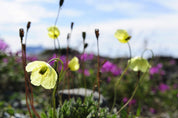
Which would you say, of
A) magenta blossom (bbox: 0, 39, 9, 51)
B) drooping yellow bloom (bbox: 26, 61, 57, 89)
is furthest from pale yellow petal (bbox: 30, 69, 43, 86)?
magenta blossom (bbox: 0, 39, 9, 51)

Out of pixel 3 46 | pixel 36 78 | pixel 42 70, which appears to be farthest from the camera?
pixel 3 46

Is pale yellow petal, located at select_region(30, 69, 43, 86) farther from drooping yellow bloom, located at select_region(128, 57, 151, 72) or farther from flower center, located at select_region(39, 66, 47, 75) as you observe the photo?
drooping yellow bloom, located at select_region(128, 57, 151, 72)

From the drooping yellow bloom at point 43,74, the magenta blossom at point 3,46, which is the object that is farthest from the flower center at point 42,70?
the magenta blossom at point 3,46

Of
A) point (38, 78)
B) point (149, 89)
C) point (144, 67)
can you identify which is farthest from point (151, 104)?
point (38, 78)

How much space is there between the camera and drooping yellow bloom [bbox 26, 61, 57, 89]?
1.30 m

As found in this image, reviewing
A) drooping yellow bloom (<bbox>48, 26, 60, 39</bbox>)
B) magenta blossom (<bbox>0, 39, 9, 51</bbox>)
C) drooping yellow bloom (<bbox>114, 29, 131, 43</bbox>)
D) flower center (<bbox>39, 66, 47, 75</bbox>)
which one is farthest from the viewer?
magenta blossom (<bbox>0, 39, 9, 51</bbox>)

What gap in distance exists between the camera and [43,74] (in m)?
1.35

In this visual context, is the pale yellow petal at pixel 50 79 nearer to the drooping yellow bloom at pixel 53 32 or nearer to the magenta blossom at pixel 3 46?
the drooping yellow bloom at pixel 53 32

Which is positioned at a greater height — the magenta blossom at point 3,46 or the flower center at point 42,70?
the flower center at point 42,70

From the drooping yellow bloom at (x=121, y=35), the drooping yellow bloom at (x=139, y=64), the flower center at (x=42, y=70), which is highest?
the drooping yellow bloom at (x=121, y=35)

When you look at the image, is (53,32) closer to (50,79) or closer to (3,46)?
(50,79)

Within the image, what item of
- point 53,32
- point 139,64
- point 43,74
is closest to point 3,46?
point 53,32

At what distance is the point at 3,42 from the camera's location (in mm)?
3492

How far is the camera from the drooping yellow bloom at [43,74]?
1.30m
